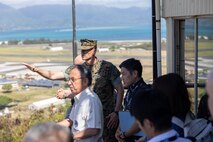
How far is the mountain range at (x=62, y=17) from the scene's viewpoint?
104188 millimetres

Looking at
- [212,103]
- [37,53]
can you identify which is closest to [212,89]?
[212,103]

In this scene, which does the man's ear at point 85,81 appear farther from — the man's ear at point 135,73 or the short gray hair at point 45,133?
the short gray hair at point 45,133

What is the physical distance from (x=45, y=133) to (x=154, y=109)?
2.02ft

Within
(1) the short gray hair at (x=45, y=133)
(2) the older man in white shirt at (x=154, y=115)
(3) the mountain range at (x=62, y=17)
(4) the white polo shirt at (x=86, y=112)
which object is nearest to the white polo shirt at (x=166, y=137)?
(2) the older man in white shirt at (x=154, y=115)

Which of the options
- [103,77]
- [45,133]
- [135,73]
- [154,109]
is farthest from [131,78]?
[45,133]

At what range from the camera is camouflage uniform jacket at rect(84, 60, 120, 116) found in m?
4.72

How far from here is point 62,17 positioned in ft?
396

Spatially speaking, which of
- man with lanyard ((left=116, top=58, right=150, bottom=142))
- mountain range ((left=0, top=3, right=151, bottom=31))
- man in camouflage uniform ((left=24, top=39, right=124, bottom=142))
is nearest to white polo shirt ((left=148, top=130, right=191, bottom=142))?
man with lanyard ((left=116, top=58, right=150, bottom=142))

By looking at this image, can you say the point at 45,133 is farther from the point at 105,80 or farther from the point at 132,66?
the point at 105,80

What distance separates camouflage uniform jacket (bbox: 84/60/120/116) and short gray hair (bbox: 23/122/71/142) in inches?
94.8

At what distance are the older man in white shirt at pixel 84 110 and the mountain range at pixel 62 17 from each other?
9166cm

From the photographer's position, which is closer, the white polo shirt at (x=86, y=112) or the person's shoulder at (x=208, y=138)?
the person's shoulder at (x=208, y=138)

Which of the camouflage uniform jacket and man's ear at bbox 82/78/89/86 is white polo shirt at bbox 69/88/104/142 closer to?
man's ear at bbox 82/78/89/86

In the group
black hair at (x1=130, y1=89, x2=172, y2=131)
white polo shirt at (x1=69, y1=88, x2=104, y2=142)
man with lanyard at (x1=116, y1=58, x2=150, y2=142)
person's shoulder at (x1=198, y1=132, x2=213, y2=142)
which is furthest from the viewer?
man with lanyard at (x1=116, y1=58, x2=150, y2=142)
